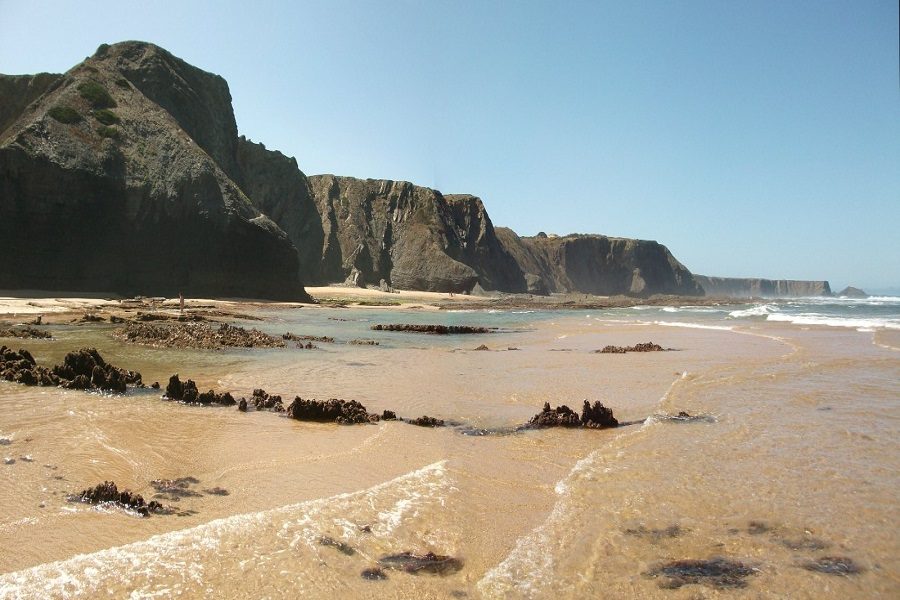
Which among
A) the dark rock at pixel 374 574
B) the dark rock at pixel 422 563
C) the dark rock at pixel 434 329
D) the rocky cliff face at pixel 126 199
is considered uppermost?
the rocky cliff face at pixel 126 199

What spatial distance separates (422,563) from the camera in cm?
411

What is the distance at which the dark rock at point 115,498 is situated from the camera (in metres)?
4.78

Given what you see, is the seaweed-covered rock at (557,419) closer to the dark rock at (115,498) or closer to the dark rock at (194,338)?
the dark rock at (115,498)

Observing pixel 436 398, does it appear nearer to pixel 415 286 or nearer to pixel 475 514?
pixel 475 514

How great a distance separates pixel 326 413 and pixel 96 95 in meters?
56.1

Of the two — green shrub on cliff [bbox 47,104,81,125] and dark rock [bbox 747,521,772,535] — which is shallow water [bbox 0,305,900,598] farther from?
green shrub on cliff [bbox 47,104,81,125]

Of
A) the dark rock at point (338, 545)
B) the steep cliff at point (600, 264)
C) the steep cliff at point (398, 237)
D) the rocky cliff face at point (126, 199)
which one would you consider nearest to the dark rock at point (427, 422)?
the dark rock at point (338, 545)

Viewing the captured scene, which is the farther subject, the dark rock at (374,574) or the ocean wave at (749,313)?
the ocean wave at (749,313)

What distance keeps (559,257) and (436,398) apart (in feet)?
569

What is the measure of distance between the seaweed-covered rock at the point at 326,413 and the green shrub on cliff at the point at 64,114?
50.9 m

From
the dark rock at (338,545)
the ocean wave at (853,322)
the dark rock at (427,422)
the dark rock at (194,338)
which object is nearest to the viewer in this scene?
the dark rock at (338,545)

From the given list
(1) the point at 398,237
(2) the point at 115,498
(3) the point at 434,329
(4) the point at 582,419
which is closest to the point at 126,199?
(3) the point at 434,329

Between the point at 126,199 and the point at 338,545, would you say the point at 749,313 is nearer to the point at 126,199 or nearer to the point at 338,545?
the point at 126,199

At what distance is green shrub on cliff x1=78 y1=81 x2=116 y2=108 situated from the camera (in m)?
50.1
